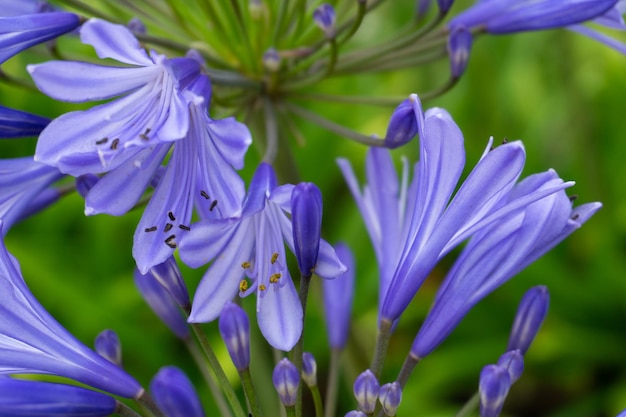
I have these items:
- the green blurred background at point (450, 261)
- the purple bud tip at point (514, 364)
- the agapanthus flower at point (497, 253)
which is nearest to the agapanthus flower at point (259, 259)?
the agapanthus flower at point (497, 253)

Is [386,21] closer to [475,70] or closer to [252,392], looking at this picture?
[475,70]

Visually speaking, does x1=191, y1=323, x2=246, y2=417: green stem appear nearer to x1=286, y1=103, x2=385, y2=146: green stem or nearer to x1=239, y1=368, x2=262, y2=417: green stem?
x1=239, y1=368, x2=262, y2=417: green stem

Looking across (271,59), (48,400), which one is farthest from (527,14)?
(48,400)

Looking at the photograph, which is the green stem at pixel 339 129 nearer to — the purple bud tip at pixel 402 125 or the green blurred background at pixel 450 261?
the purple bud tip at pixel 402 125

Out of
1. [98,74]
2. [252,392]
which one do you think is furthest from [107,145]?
[252,392]

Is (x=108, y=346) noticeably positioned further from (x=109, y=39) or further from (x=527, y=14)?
(x=527, y=14)

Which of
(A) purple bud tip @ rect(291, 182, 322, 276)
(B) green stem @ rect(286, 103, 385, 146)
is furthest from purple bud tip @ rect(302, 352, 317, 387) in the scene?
(B) green stem @ rect(286, 103, 385, 146)
